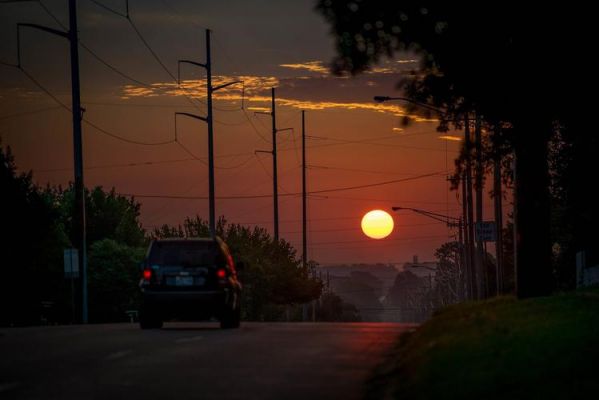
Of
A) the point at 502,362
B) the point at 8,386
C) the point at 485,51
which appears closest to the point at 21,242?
the point at 485,51

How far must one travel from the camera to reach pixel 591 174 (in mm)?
38344

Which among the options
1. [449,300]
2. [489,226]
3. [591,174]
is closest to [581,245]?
[489,226]

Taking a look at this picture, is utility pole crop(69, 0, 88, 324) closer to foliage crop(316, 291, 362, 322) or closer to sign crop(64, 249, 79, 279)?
sign crop(64, 249, 79, 279)

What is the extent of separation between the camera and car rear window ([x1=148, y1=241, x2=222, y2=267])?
28656 millimetres

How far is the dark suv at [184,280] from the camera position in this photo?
28.6 metres

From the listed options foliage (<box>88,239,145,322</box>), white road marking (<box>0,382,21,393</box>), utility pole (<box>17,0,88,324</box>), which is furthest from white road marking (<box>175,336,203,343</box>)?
foliage (<box>88,239,145,322</box>)

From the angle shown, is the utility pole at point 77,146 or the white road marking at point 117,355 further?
the utility pole at point 77,146

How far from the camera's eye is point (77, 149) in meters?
48.5

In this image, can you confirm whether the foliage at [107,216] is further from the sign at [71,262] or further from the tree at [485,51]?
the tree at [485,51]

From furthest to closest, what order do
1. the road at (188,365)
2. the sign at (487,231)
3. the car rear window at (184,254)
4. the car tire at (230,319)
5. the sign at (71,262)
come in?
the sign at (487,231) < the sign at (71,262) < the car tire at (230,319) < the car rear window at (184,254) < the road at (188,365)

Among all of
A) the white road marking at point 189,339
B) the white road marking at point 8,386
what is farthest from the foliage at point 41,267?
the white road marking at point 8,386

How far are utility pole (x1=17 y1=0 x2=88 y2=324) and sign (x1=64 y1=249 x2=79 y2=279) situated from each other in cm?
36

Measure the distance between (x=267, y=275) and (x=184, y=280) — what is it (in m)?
65.3

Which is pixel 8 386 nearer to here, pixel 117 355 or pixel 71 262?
pixel 117 355
